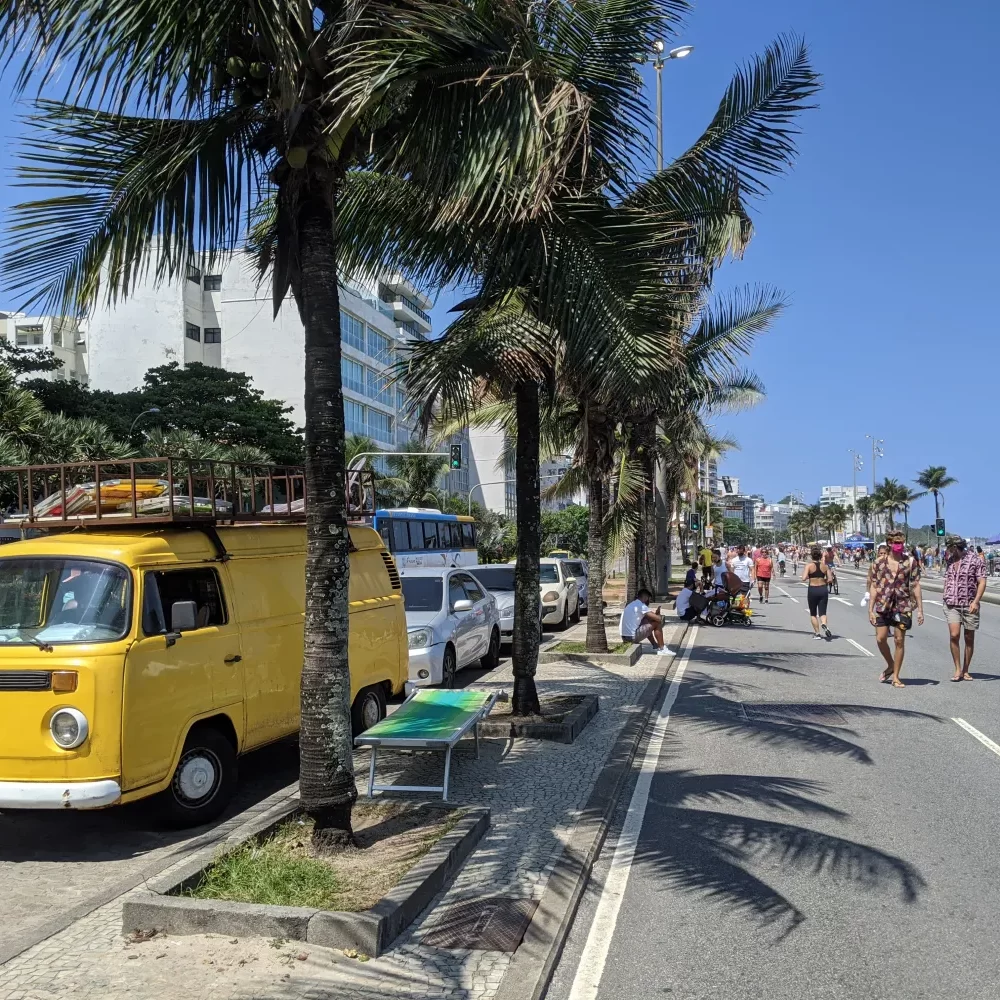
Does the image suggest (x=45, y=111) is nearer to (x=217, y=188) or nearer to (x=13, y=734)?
(x=217, y=188)

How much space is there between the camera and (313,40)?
17.6ft

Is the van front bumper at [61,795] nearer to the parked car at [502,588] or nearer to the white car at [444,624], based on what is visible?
the white car at [444,624]

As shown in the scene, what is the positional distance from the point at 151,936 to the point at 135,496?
3.14 m

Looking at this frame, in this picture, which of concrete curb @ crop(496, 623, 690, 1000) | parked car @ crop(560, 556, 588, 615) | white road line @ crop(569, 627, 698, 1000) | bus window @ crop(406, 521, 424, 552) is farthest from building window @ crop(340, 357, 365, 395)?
concrete curb @ crop(496, 623, 690, 1000)

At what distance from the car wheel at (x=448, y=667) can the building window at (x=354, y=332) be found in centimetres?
5155

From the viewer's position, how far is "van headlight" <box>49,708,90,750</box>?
225 inches

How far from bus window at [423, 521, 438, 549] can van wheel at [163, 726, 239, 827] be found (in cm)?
2301

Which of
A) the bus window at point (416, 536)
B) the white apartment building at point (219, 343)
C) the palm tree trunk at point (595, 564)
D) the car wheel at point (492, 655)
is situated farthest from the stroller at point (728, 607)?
the white apartment building at point (219, 343)

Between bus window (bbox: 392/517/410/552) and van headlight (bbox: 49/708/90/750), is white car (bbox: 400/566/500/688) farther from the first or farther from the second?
bus window (bbox: 392/517/410/552)

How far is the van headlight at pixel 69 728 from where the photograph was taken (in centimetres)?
570

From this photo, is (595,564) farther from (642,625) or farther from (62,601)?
(62,601)

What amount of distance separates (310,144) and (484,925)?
14.1 ft

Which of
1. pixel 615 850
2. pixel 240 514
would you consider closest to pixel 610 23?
pixel 240 514

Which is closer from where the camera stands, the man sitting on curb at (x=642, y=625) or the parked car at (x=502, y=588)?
the man sitting on curb at (x=642, y=625)
